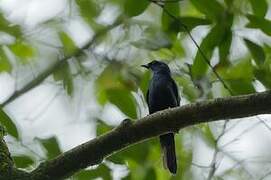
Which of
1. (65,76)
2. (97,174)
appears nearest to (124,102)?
(97,174)

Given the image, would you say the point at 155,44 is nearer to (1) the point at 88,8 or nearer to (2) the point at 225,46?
(2) the point at 225,46

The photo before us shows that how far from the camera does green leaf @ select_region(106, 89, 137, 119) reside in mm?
2896

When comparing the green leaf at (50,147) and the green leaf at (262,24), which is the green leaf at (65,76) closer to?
the green leaf at (50,147)

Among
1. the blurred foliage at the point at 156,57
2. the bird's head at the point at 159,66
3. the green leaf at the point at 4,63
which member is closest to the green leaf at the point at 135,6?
the blurred foliage at the point at 156,57

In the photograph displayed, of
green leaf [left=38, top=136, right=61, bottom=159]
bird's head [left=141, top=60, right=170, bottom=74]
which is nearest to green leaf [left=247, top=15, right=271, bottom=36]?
green leaf [left=38, top=136, right=61, bottom=159]

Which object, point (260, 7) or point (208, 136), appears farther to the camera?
point (208, 136)

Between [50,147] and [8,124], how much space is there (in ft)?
0.83

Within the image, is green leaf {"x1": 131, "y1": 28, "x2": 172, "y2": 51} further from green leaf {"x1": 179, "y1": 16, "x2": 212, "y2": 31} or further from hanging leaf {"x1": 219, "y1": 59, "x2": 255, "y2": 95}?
hanging leaf {"x1": 219, "y1": 59, "x2": 255, "y2": 95}

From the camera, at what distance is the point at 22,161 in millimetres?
2818

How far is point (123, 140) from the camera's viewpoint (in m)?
2.50

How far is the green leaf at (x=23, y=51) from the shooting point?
12.9ft

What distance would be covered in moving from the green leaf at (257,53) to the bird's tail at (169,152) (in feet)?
2.26

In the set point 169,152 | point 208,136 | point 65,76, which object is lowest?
point 208,136

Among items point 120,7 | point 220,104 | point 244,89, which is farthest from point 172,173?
point 120,7
